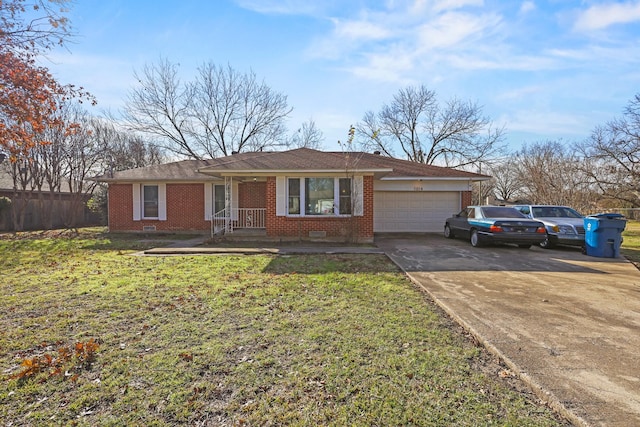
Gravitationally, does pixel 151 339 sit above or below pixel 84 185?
below

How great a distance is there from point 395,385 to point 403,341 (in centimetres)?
91

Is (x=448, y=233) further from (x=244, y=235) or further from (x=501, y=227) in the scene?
(x=244, y=235)

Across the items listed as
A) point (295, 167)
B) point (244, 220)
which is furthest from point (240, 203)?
point (295, 167)

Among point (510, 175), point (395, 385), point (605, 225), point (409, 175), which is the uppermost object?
point (510, 175)

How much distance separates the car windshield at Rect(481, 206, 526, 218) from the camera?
426 inches

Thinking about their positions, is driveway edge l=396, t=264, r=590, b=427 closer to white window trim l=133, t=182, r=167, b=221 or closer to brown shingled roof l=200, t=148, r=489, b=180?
brown shingled roof l=200, t=148, r=489, b=180

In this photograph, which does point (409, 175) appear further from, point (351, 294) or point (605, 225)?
point (351, 294)

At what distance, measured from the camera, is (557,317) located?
4324 mm

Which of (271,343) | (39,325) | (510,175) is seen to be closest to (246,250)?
(39,325)

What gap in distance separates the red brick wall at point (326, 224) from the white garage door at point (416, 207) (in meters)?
3.29

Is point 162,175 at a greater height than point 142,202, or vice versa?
point 162,175

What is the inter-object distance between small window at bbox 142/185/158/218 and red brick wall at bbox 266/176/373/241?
6.44 meters

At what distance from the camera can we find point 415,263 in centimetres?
804

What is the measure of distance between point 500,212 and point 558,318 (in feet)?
24.4
